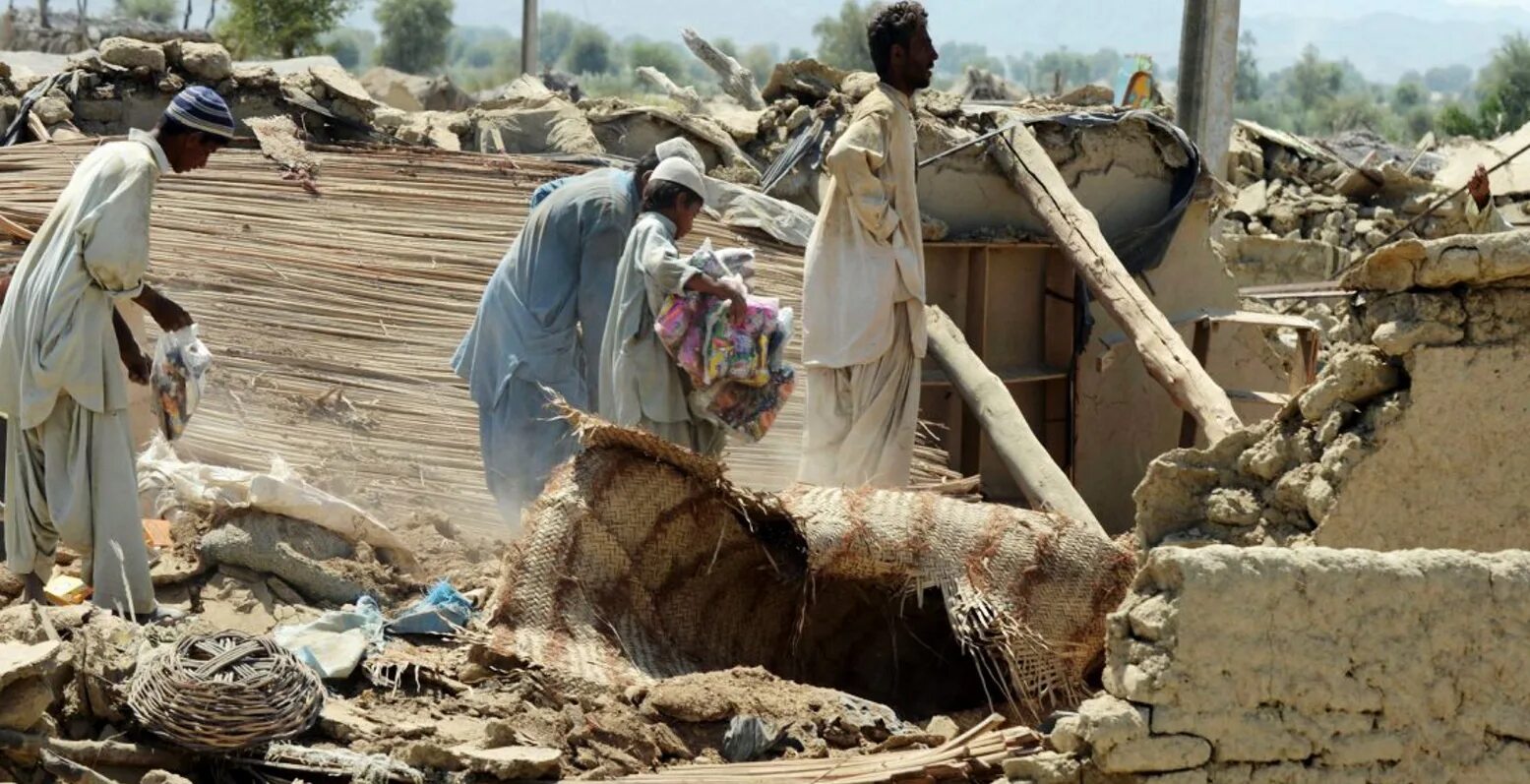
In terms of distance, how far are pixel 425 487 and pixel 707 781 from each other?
3.12 meters

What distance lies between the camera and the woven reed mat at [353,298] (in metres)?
7.42

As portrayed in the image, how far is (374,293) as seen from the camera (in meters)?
8.27

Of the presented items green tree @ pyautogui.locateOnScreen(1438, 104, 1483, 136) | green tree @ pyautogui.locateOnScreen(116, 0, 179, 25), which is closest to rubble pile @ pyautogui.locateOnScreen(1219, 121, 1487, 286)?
green tree @ pyautogui.locateOnScreen(1438, 104, 1483, 136)

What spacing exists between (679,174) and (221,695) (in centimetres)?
254

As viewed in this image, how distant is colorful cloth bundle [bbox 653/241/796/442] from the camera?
6.32 meters

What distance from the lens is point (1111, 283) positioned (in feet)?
29.6

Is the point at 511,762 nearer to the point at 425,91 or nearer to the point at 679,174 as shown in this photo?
the point at 679,174

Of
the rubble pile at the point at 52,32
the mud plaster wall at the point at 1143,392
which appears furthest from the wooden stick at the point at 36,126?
the rubble pile at the point at 52,32

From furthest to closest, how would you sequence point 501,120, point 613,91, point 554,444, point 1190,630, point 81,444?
point 613,91 < point 501,120 < point 554,444 < point 81,444 < point 1190,630

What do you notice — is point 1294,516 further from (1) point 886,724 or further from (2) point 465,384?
(2) point 465,384

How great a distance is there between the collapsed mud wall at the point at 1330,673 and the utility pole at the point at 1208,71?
28.5 feet

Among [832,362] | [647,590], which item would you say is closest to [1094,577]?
[647,590]

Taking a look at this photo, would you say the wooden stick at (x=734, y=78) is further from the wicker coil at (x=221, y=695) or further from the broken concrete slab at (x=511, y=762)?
the broken concrete slab at (x=511, y=762)

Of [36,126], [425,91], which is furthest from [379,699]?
[425,91]
